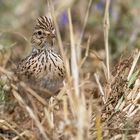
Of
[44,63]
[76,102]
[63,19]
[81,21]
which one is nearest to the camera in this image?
[76,102]

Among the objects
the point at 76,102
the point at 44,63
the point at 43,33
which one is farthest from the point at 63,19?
the point at 76,102

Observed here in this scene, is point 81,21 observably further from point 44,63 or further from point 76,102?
point 76,102

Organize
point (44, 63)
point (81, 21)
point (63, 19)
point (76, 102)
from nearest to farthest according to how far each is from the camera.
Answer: point (76, 102) → point (44, 63) → point (63, 19) → point (81, 21)

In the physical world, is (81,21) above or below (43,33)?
above

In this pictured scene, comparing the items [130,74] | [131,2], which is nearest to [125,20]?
[131,2]

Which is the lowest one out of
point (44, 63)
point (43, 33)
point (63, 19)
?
point (44, 63)

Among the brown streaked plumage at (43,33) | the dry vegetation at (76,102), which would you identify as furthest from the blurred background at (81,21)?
the brown streaked plumage at (43,33)
